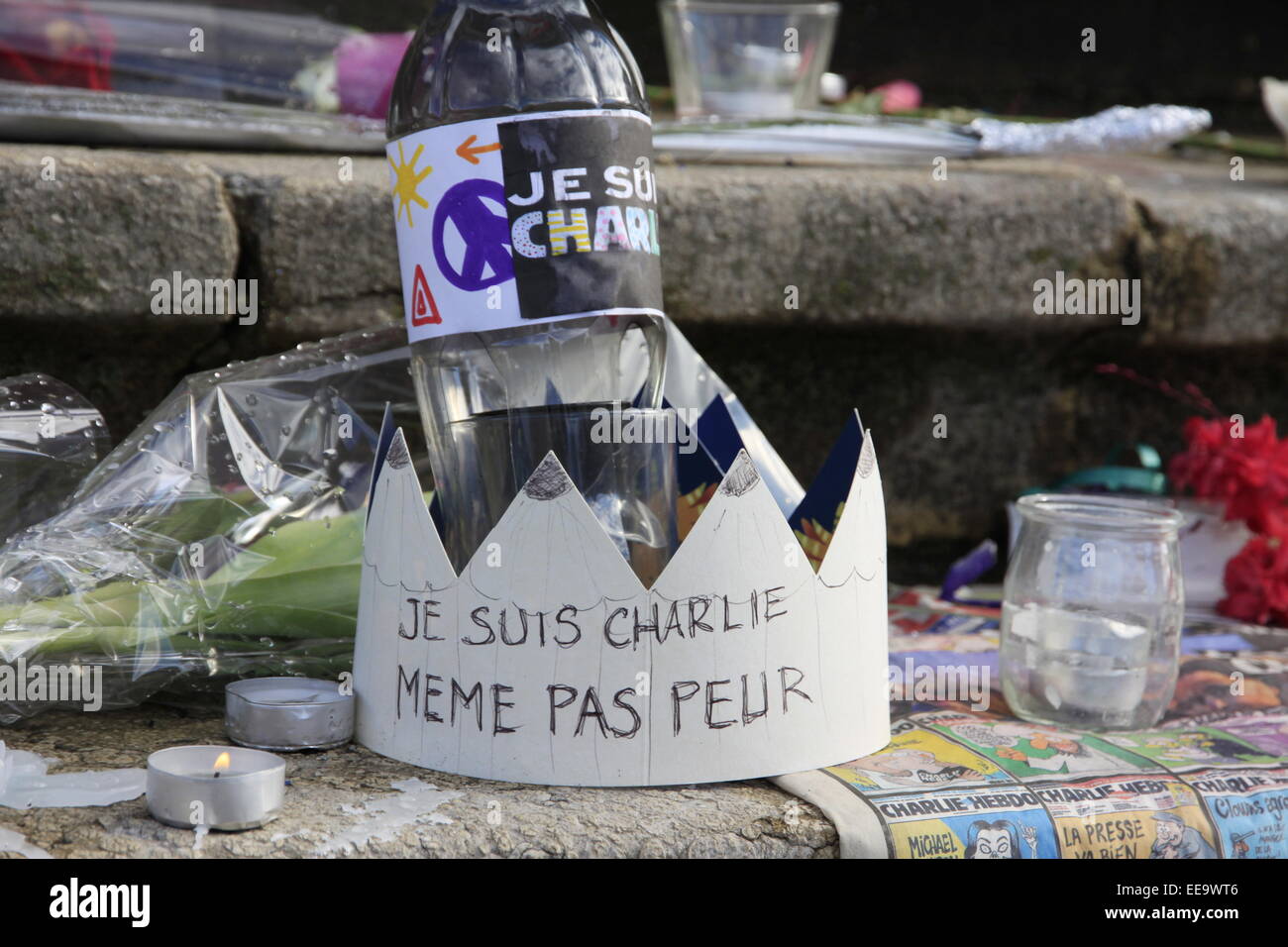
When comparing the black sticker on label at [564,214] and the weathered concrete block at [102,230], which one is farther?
the weathered concrete block at [102,230]

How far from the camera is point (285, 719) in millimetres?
752

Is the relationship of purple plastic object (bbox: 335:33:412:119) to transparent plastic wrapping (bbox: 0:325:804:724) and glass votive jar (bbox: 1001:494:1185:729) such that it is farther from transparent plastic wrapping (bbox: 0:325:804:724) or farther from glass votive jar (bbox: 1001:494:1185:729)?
glass votive jar (bbox: 1001:494:1185:729)

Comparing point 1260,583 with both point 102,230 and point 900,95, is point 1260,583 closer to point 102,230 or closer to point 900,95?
point 900,95

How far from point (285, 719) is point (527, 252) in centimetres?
32

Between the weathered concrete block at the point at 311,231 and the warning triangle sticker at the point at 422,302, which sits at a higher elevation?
the weathered concrete block at the point at 311,231

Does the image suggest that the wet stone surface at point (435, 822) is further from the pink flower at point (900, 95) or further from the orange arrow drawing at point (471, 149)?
the pink flower at point (900, 95)

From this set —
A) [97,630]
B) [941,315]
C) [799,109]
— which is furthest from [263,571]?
[799,109]

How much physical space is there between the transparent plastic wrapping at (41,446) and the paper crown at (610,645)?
13.3 inches

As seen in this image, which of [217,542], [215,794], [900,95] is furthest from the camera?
[900,95]

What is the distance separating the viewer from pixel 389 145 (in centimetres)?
80

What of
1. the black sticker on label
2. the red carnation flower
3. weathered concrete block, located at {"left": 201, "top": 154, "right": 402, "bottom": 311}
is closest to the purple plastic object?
weathered concrete block, located at {"left": 201, "top": 154, "right": 402, "bottom": 311}

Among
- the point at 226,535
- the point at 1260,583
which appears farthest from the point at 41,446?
the point at 1260,583

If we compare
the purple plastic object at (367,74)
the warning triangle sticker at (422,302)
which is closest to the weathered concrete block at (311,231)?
the purple plastic object at (367,74)

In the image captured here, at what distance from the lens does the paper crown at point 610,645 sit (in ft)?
2.28
